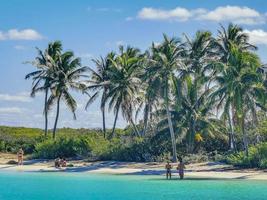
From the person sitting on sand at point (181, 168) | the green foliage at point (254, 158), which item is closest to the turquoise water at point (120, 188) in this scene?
the person sitting on sand at point (181, 168)

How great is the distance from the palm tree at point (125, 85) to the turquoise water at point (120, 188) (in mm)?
16020

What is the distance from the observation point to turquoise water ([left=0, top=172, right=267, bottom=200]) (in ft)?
88.4

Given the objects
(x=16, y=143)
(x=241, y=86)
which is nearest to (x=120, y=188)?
(x=241, y=86)

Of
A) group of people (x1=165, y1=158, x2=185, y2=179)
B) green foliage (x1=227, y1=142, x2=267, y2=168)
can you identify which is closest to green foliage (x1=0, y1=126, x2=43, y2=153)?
group of people (x1=165, y1=158, x2=185, y2=179)

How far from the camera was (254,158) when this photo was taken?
39.8 m

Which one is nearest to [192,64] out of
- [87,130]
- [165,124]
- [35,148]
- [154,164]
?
[165,124]

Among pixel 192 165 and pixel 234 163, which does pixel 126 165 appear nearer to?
pixel 192 165

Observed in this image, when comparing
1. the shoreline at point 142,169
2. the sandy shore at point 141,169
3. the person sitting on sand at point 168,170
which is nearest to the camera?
the person sitting on sand at point 168,170

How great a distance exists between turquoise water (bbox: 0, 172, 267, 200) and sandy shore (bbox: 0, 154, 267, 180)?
8.95ft

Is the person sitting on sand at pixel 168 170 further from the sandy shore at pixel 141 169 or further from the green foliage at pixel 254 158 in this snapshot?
the green foliage at pixel 254 158

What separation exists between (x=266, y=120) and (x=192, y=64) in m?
11.5

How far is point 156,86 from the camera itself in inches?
1828

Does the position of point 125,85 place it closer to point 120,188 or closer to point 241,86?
point 241,86

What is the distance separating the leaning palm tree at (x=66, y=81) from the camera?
58.8 meters
